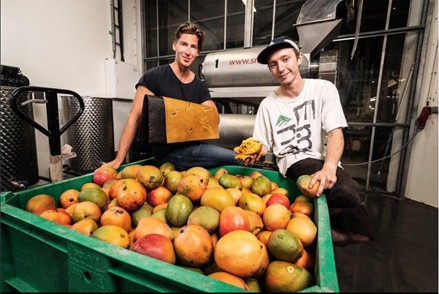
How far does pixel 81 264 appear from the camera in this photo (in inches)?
23.0

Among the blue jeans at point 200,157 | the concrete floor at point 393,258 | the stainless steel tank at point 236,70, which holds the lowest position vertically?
the concrete floor at point 393,258

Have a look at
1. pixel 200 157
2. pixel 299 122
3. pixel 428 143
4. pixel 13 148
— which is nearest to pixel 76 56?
pixel 13 148

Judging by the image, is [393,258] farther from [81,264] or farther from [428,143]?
[428,143]

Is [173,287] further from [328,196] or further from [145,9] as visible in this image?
[145,9]

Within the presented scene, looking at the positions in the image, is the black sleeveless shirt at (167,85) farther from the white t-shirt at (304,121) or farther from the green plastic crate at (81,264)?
the green plastic crate at (81,264)

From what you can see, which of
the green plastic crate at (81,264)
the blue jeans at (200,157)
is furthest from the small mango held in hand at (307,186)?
the blue jeans at (200,157)

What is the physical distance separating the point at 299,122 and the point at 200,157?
2.30 feet

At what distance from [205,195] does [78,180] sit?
2.42 feet

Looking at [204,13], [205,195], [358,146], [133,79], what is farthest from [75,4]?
[358,146]

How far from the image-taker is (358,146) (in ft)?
10.3

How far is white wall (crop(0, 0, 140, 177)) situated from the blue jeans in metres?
2.19

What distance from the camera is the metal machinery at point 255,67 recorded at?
217 centimetres

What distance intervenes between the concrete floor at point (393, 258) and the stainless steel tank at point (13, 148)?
2109 mm

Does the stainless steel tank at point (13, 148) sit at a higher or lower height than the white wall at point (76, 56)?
lower
